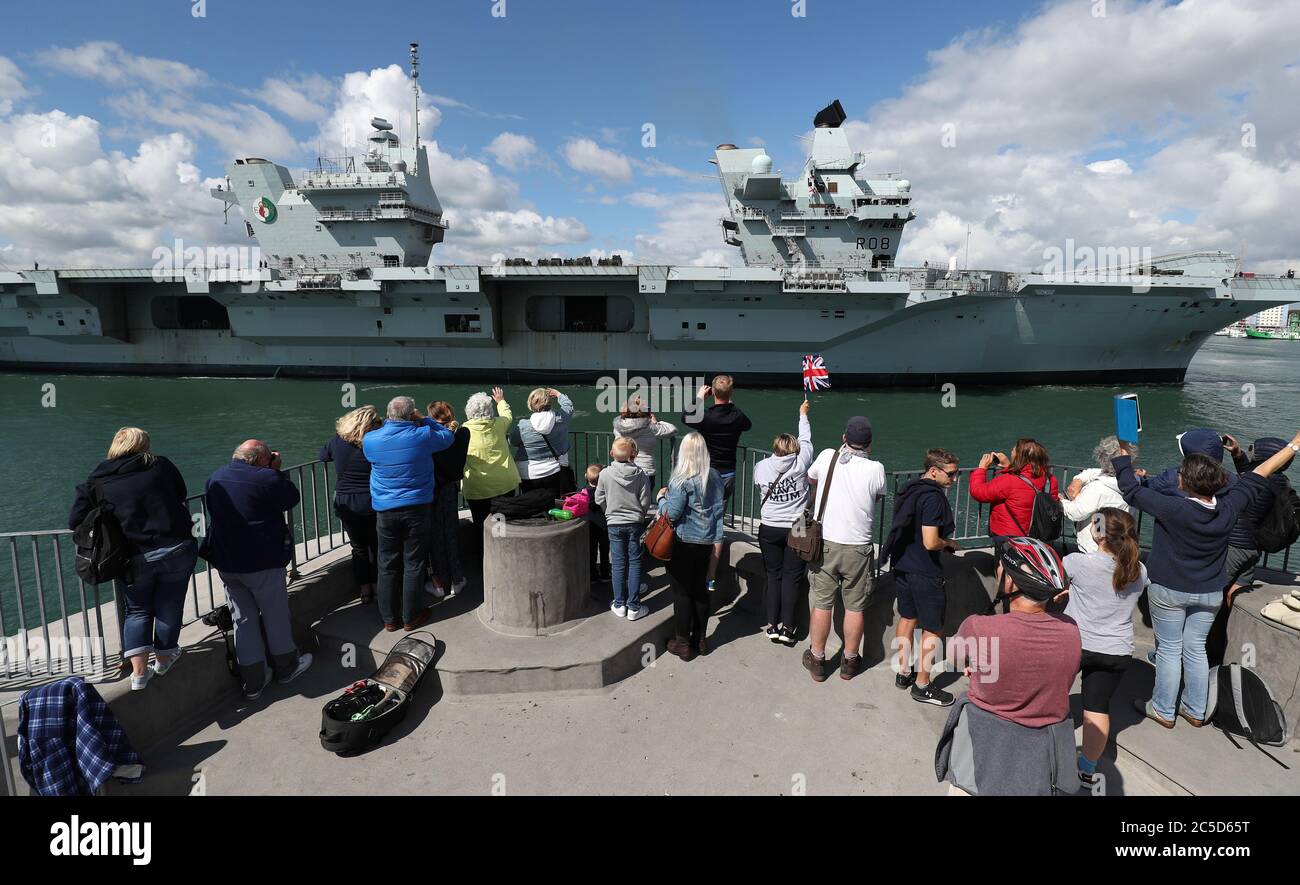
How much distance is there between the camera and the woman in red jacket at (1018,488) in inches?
161

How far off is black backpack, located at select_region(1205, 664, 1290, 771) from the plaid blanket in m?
5.77

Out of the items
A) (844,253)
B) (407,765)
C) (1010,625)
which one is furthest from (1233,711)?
(844,253)

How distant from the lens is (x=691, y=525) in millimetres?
4074

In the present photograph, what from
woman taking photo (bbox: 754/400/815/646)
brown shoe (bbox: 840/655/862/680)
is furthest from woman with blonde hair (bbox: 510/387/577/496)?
brown shoe (bbox: 840/655/862/680)

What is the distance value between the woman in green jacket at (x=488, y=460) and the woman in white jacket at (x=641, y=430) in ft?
2.96

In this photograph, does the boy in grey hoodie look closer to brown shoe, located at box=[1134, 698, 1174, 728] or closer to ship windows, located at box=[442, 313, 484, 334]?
brown shoe, located at box=[1134, 698, 1174, 728]

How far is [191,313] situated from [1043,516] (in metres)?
→ 42.8

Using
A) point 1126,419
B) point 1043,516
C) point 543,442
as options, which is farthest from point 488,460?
point 1126,419

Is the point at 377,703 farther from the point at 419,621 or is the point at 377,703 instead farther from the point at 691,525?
the point at 691,525

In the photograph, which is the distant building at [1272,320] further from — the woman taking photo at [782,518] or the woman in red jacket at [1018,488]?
the woman taking photo at [782,518]

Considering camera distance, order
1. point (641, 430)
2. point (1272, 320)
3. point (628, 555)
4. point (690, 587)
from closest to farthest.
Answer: point (690, 587), point (628, 555), point (641, 430), point (1272, 320)

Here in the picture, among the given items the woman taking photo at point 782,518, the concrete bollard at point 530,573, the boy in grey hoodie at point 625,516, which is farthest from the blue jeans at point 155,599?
the woman taking photo at point 782,518

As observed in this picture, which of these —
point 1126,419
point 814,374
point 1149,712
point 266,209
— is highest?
point 266,209
